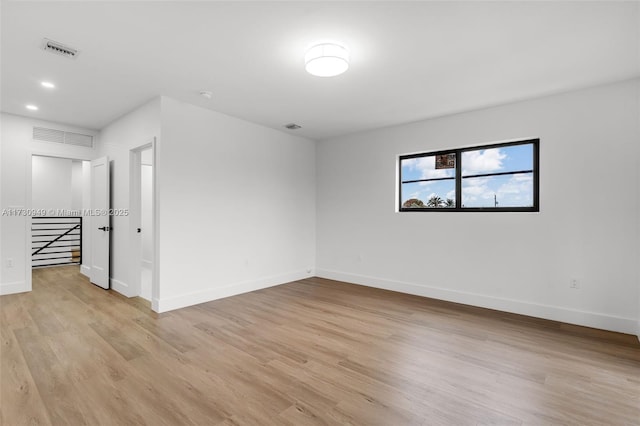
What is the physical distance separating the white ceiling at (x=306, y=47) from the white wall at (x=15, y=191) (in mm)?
701

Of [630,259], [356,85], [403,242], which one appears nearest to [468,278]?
[403,242]

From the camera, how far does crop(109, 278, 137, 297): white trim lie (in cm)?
448

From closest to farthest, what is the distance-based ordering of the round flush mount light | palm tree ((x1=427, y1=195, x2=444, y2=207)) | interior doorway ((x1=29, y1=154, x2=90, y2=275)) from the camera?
the round flush mount light < palm tree ((x1=427, y1=195, x2=444, y2=207)) < interior doorway ((x1=29, y1=154, x2=90, y2=275))

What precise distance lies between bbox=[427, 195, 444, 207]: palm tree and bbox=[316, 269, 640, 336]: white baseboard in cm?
125

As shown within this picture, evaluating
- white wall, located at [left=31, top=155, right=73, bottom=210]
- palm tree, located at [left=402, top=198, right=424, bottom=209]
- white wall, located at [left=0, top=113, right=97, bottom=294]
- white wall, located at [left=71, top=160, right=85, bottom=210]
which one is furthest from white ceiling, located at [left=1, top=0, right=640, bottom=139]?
white wall, located at [left=71, top=160, right=85, bottom=210]

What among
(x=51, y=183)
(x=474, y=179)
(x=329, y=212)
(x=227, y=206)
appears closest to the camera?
(x=474, y=179)

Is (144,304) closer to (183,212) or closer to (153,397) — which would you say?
(183,212)

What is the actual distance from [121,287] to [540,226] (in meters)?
5.90

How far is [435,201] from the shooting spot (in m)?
4.73

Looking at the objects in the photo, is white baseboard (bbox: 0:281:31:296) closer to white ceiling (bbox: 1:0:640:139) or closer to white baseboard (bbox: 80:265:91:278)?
white baseboard (bbox: 80:265:91:278)

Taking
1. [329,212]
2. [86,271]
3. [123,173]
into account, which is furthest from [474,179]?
[86,271]

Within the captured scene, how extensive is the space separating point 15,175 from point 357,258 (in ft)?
18.2

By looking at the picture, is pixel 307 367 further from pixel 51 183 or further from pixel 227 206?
pixel 51 183

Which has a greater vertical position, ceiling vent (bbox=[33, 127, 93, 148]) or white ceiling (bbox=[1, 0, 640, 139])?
white ceiling (bbox=[1, 0, 640, 139])
